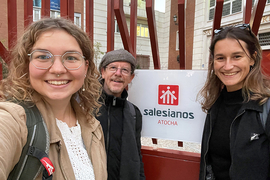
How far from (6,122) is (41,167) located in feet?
0.73

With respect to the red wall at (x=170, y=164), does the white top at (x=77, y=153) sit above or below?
above

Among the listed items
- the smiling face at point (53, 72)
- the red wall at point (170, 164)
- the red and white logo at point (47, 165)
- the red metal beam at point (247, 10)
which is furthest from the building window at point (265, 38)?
the red and white logo at point (47, 165)

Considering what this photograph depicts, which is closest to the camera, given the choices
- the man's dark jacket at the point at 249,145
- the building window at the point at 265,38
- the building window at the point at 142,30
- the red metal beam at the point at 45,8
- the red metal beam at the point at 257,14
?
the man's dark jacket at the point at 249,145

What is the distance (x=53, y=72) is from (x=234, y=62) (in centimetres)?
123

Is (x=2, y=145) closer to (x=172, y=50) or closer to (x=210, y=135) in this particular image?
(x=210, y=135)

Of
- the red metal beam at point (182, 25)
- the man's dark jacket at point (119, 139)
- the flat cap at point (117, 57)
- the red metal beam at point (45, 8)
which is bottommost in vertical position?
the man's dark jacket at point (119, 139)

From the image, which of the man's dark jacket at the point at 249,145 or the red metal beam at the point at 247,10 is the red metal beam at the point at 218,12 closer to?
the red metal beam at the point at 247,10

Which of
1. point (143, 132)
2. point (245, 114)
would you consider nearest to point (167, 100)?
point (143, 132)

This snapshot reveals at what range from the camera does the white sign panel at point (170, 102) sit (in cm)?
207

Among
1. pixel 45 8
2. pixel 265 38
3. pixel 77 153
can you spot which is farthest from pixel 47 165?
pixel 265 38

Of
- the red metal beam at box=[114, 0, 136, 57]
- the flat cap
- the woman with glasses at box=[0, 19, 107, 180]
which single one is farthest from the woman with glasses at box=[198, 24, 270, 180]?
the red metal beam at box=[114, 0, 136, 57]

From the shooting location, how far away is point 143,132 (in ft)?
7.39

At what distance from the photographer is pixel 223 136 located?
1436mm

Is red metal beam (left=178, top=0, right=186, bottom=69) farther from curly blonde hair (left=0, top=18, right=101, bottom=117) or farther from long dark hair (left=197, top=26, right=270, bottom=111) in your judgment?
curly blonde hair (left=0, top=18, right=101, bottom=117)
